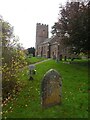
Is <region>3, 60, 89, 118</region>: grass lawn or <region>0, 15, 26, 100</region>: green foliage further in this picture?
<region>0, 15, 26, 100</region>: green foliage

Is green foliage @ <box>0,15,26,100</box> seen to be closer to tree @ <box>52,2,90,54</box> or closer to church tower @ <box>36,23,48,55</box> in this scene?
tree @ <box>52,2,90,54</box>

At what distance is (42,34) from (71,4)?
60.6m

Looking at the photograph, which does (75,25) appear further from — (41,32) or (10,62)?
(41,32)

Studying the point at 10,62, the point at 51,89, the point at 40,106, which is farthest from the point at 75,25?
the point at 40,106

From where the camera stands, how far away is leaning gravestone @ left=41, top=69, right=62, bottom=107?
471 inches

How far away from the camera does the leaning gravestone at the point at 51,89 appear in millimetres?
11966

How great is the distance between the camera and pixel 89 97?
45.6 feet

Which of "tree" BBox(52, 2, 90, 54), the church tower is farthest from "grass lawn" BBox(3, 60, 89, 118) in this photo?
the church tower

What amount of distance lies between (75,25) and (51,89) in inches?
680

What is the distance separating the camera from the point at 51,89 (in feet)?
40.2

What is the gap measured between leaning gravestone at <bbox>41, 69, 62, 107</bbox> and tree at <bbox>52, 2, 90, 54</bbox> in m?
16.3

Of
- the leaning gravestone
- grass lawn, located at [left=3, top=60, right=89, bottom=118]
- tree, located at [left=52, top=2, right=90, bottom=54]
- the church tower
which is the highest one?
the church tower

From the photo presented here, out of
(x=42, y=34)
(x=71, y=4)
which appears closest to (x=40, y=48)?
(x=42, y=34)

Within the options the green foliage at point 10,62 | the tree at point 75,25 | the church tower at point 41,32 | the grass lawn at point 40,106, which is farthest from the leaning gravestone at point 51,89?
the church tower at point 41,32
